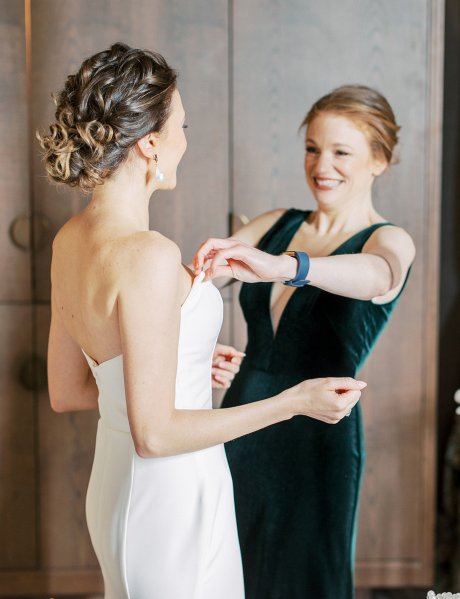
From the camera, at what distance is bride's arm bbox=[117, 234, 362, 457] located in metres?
1.16

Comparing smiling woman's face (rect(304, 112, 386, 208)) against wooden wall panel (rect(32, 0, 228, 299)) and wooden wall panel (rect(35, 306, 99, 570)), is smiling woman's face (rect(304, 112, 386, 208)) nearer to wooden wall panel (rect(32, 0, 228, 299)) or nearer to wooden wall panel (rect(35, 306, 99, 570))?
wooden wall panel (rect(32, 0, 228, 299))

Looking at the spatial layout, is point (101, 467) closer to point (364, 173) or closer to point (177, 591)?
point (177, 591)

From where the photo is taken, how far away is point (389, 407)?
2.43 meters

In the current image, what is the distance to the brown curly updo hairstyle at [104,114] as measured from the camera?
1250mm

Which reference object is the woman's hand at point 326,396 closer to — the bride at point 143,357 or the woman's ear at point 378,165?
the bride at point 143,357

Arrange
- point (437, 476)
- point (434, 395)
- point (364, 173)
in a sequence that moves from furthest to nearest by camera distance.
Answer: point (437, 476) → point (434, 395) → point (364, 173)

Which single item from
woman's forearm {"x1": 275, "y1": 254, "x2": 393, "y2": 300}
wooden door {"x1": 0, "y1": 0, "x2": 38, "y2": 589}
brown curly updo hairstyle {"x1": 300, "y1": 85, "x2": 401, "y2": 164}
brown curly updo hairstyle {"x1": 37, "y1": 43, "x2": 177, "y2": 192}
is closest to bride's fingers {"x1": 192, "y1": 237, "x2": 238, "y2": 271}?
woman's forearm {"x1": 275, "y1": 254, "x2": 393, "y2": 300}

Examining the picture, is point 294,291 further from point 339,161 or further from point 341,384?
point 341,384

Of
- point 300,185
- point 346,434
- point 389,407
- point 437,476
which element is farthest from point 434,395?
point 300,185

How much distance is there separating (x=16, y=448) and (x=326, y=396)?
1.45 metres

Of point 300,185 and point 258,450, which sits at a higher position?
point 300,185

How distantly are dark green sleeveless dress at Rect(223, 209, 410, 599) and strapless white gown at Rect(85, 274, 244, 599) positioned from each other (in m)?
0.54

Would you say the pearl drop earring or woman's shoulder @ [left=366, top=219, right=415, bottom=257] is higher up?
the pearl drop earring

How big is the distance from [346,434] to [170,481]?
70 cm
